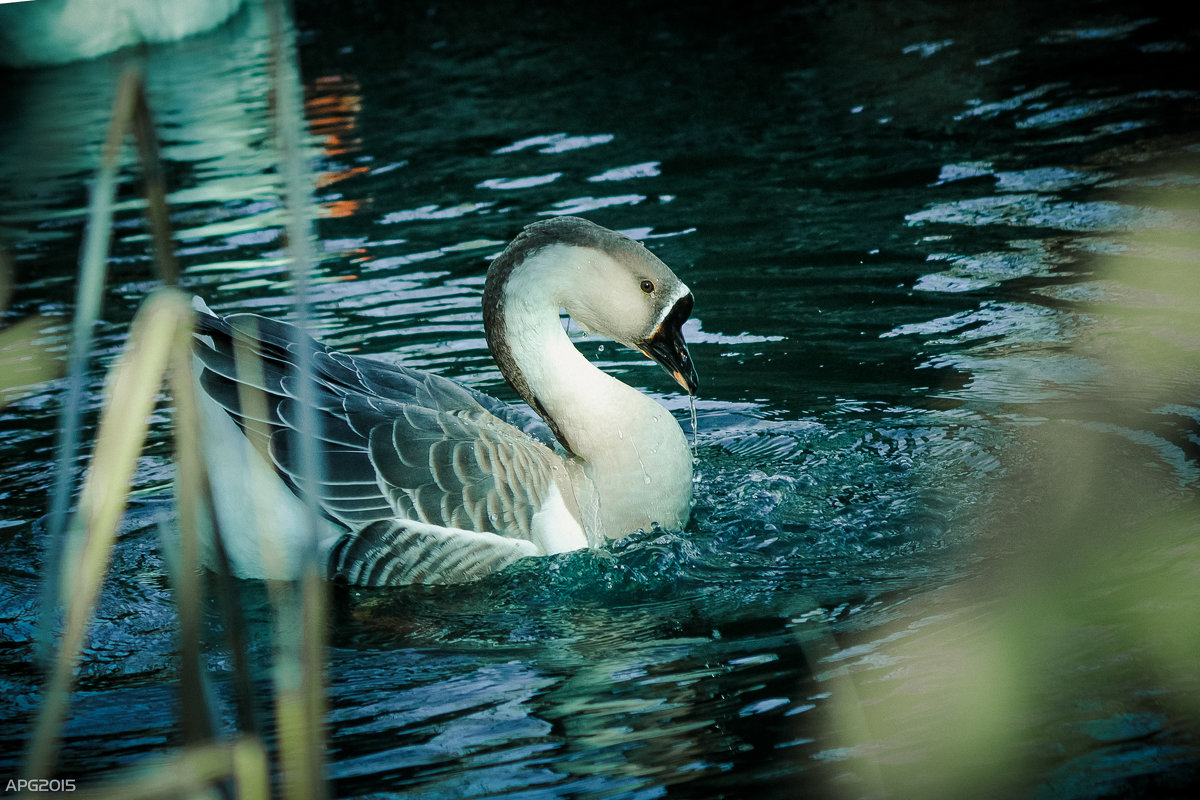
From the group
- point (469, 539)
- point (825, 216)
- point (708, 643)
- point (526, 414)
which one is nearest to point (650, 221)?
point (825, 216)

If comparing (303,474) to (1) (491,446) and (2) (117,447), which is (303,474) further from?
(1) (491,446)

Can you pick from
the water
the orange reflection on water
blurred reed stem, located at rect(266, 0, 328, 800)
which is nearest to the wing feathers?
the water

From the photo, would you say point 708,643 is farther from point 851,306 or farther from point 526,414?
point 851,306

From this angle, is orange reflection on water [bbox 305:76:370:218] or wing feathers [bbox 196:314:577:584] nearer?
wing feathers [bbox 196:314:577:584]

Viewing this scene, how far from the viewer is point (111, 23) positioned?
1703 centimetres

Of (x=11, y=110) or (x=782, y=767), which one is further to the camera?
(x=11, y=110)

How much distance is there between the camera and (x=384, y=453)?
4.38 m

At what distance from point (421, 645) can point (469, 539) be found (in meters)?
0.50

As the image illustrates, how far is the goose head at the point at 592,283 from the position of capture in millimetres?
4461

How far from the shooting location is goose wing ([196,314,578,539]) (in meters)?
4.33

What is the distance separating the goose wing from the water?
0.30 meters

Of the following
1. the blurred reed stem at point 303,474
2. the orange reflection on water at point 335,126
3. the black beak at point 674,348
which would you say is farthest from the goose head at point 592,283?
the orange reflection on water at point 335,126

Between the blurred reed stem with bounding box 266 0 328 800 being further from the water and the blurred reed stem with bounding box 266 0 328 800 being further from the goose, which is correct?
the goose

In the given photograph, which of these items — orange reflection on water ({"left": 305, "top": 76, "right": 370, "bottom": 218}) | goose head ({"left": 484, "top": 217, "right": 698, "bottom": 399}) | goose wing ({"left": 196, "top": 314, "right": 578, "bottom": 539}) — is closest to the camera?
goose wing ({"left": 196, "top": 314, "right": 578, "bottom": 539})
